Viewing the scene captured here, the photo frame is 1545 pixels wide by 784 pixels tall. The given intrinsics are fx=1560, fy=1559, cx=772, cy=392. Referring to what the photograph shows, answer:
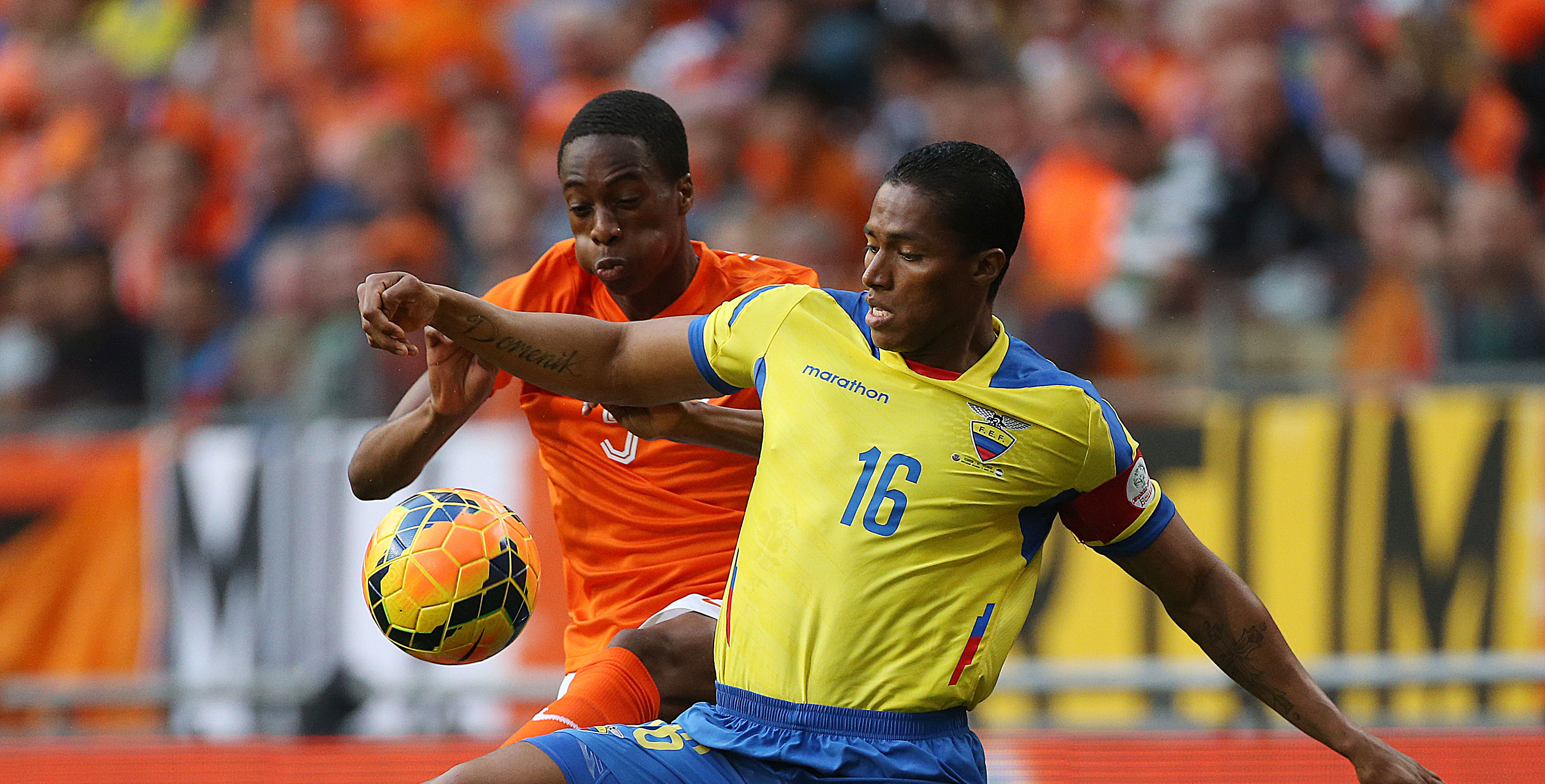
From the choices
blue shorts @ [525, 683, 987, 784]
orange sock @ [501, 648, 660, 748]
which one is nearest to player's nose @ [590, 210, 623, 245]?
orange sock @ [501, 648, 660, 748]

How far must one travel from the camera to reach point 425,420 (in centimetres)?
394

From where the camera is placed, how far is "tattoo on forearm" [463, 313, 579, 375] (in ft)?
11.4

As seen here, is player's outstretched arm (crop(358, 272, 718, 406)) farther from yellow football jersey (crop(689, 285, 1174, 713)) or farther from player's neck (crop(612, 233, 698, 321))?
player's neck (crop(612, 233, 698, 321))

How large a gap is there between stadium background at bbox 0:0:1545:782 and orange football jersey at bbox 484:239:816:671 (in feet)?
11.0

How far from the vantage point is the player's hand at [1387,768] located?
3471mm

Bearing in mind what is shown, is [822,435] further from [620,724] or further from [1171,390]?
[1171,390]

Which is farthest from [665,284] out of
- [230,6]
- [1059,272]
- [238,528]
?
[230,6]

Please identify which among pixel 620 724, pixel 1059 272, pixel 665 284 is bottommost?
pixel 620 724

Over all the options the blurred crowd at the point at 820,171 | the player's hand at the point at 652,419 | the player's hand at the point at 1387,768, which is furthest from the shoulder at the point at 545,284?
the blurred crowd at the point at 820,171

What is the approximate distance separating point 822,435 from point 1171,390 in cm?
460

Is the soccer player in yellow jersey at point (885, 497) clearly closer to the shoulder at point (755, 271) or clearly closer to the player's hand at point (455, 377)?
the player's hand at point (455, 377)

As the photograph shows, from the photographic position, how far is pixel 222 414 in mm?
8555

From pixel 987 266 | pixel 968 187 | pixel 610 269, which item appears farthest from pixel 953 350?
pixel 610 269

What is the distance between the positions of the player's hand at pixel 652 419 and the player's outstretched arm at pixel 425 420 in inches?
12.6
